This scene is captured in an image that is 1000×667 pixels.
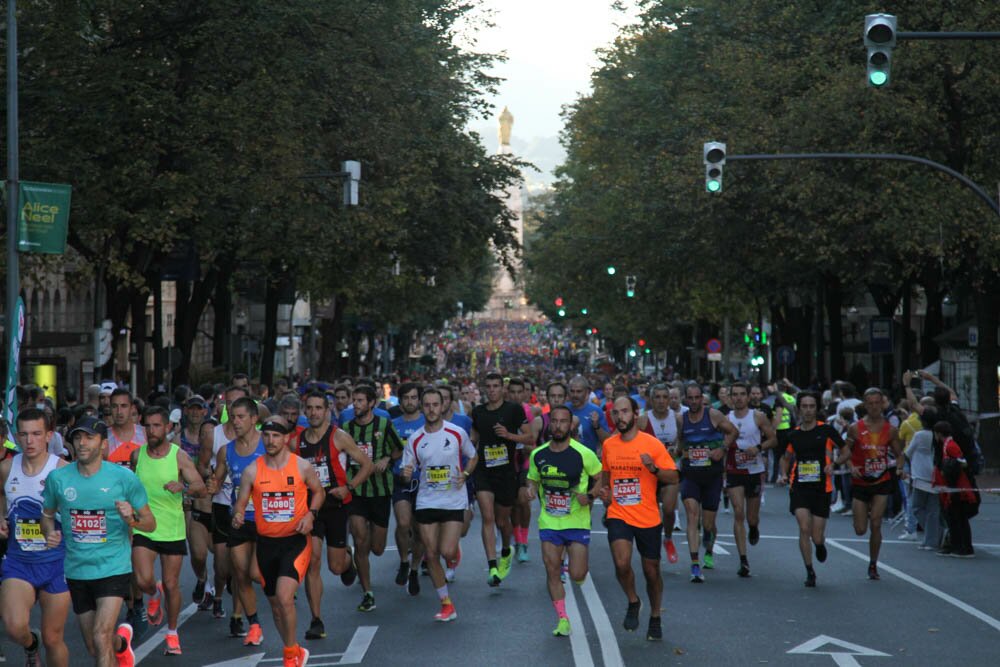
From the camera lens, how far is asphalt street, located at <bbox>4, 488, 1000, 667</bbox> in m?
11.5

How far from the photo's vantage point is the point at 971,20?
2916 cm

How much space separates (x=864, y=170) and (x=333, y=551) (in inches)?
795

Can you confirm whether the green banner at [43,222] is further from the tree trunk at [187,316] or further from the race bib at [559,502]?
the tree trunk at [187,316]

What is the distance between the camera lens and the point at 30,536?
9867 millimetres

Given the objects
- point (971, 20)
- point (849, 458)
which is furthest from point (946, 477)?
point (971, 20)

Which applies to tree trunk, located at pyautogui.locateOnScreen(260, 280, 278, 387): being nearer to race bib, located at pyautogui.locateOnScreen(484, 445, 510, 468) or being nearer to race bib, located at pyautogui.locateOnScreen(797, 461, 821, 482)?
race bib, located at pyautogui.locateOnScreen(484, 445, 510, 468)

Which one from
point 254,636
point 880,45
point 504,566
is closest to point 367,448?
point 504,566

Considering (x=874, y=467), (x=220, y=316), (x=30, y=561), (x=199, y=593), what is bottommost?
(x=199, y=593)

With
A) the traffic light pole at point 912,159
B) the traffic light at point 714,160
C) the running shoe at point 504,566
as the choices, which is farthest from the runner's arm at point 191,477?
the traffic light at point 714,160

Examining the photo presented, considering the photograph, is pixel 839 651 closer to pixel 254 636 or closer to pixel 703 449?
pixel 254 636

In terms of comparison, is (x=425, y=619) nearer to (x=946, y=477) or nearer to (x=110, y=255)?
(x=946, y=477)

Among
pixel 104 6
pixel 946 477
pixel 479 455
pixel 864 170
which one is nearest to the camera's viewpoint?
pixel 479 455

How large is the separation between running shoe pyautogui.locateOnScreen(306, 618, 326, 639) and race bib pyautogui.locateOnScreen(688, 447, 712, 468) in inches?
207

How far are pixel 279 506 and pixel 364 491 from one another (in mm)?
3254
